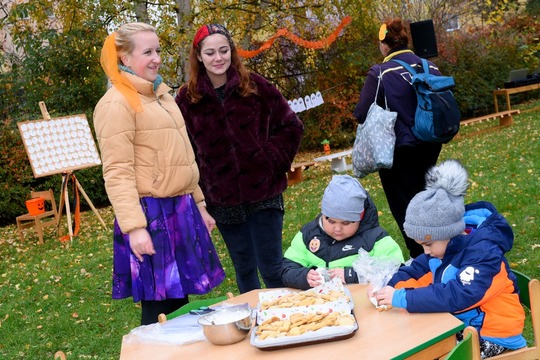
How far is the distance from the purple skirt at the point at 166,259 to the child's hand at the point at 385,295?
3.36 feet

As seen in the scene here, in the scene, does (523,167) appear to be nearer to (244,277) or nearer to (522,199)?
(522,199)

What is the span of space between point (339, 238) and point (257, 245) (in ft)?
1.99

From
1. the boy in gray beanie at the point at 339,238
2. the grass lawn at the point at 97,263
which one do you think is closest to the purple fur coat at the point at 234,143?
the boy in gray beanie at the point at 339,238

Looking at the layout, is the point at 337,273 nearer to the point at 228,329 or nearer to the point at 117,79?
the point at 228,329

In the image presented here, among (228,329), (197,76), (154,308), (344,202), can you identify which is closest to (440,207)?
(344,202)

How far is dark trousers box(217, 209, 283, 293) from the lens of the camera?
3587 millimetres

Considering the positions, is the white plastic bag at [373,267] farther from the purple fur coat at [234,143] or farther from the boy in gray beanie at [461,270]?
the purple fur coat at [234,143]

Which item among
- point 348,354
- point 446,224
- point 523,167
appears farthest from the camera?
point 523,167

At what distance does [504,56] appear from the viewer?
60.0ft

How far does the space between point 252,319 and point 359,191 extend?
0.93 metres

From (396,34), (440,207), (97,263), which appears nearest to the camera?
(440,207)

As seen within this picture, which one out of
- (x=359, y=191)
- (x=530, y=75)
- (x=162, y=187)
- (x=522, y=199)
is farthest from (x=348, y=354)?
(x=530, y=75)

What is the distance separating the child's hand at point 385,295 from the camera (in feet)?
7.97

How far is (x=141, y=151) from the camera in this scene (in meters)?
3.07
